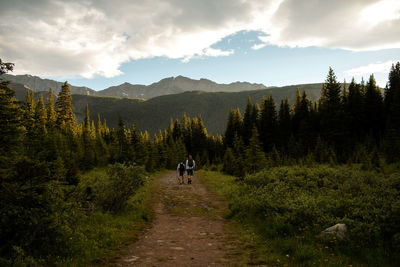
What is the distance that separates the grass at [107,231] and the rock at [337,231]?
20.3 ft

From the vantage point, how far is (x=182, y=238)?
8.25 metres

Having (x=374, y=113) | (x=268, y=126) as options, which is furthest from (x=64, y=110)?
(x=374, y=113)

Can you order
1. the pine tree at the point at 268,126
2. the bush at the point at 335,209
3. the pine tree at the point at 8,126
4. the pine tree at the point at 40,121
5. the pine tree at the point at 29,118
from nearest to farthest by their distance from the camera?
the pine tree at the point at 8,126
the bush at the point at 335,209
the pine tree at the point at 29,118
the pine tree at the point at 40,121
the pine tree at the point at 268,126

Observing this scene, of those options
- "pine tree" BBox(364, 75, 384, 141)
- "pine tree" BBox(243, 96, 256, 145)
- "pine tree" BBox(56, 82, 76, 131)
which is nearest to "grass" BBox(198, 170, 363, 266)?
"pine tree" BBox(364, 75, 384, 141)

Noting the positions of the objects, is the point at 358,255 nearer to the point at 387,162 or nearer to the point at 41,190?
the point at 41,190

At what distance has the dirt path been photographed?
630cm

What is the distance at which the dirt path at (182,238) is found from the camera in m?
6.30

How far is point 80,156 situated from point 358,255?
40314 millimetres

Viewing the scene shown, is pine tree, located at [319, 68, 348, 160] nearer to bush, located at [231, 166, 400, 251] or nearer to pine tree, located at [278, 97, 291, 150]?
pine tree, located at [278, 97, 291, 150]

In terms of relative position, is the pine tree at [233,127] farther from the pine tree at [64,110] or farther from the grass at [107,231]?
the grass at [107,231]

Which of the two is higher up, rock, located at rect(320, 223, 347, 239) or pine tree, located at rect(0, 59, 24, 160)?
pine tree, located at rect(0, 59, 24, 160)

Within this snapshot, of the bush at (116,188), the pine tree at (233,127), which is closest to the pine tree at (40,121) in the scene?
the bush at (116,188)

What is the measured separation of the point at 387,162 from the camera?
96.0ft

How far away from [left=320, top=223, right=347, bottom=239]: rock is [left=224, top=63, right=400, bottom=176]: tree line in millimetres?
20018
